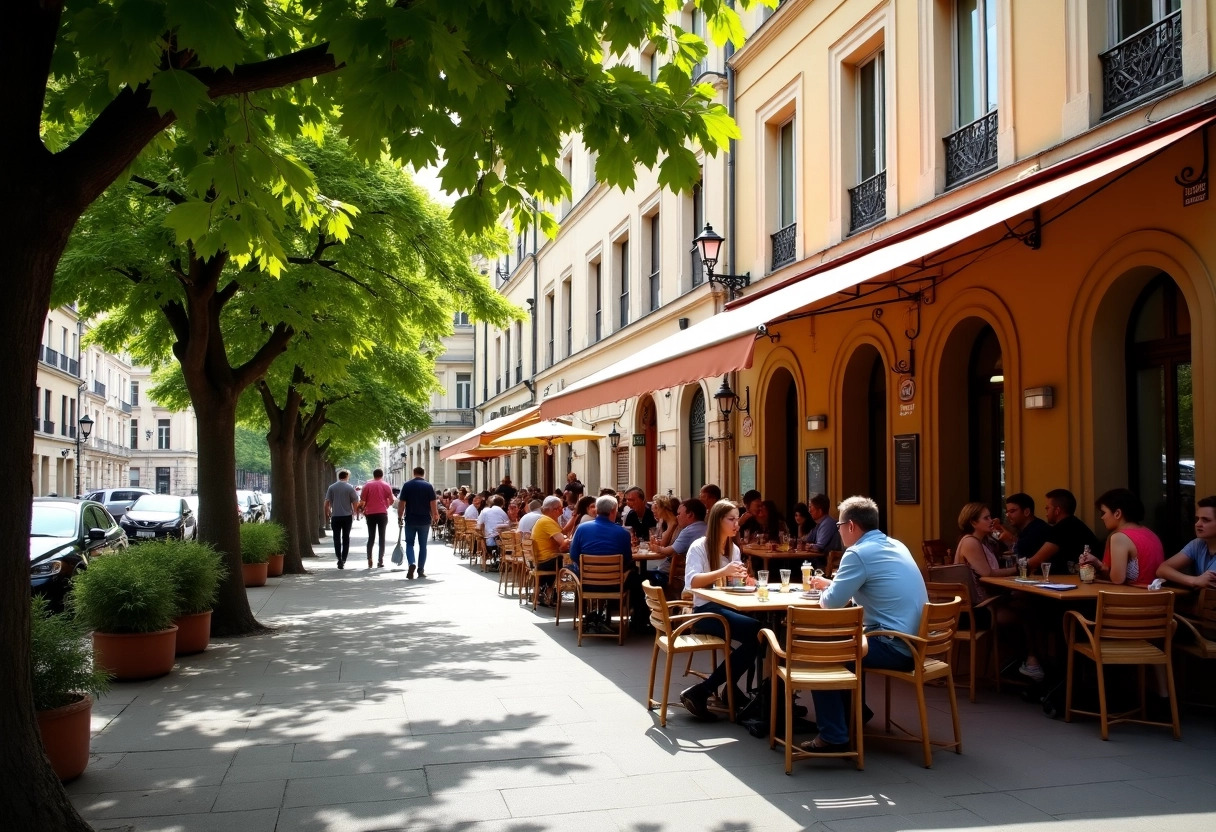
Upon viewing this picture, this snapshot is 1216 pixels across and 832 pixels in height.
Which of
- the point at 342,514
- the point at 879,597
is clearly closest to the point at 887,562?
the point at 879,597

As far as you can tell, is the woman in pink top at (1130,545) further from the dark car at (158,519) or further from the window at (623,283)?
the dark car at (158,519)

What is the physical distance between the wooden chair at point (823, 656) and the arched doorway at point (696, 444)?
12282 millimetres

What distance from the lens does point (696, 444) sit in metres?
Answer: 18.6

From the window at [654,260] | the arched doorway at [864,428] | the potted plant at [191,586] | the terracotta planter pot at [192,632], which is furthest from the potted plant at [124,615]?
the window at [654,260]

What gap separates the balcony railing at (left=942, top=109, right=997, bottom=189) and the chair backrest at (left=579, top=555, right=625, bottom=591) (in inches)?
213

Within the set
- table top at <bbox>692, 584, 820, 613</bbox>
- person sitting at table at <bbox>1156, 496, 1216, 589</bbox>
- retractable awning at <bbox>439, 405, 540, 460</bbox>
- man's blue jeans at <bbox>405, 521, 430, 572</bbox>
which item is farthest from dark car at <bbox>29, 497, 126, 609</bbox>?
person sitting at table at <bbox>1156, 496, 1216, 589</bbox>

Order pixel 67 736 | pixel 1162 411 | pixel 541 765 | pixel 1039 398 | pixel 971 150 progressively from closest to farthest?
pixel 67 736 → pixel 541 765 → pixel 1162 411 → pixel 1039 398 → pixel 971 150

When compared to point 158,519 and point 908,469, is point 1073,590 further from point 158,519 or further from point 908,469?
point 158,519

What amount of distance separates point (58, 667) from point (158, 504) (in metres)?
20.1

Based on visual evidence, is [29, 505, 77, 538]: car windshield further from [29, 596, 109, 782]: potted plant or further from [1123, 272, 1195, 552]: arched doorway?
[1123, 272, 1195, 552]: arched doorway

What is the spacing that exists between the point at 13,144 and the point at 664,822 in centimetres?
409

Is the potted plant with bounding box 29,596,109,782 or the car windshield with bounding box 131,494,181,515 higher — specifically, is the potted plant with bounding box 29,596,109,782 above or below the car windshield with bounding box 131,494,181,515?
below

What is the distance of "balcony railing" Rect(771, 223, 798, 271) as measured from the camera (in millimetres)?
14664

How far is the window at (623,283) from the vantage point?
23.0 metres
